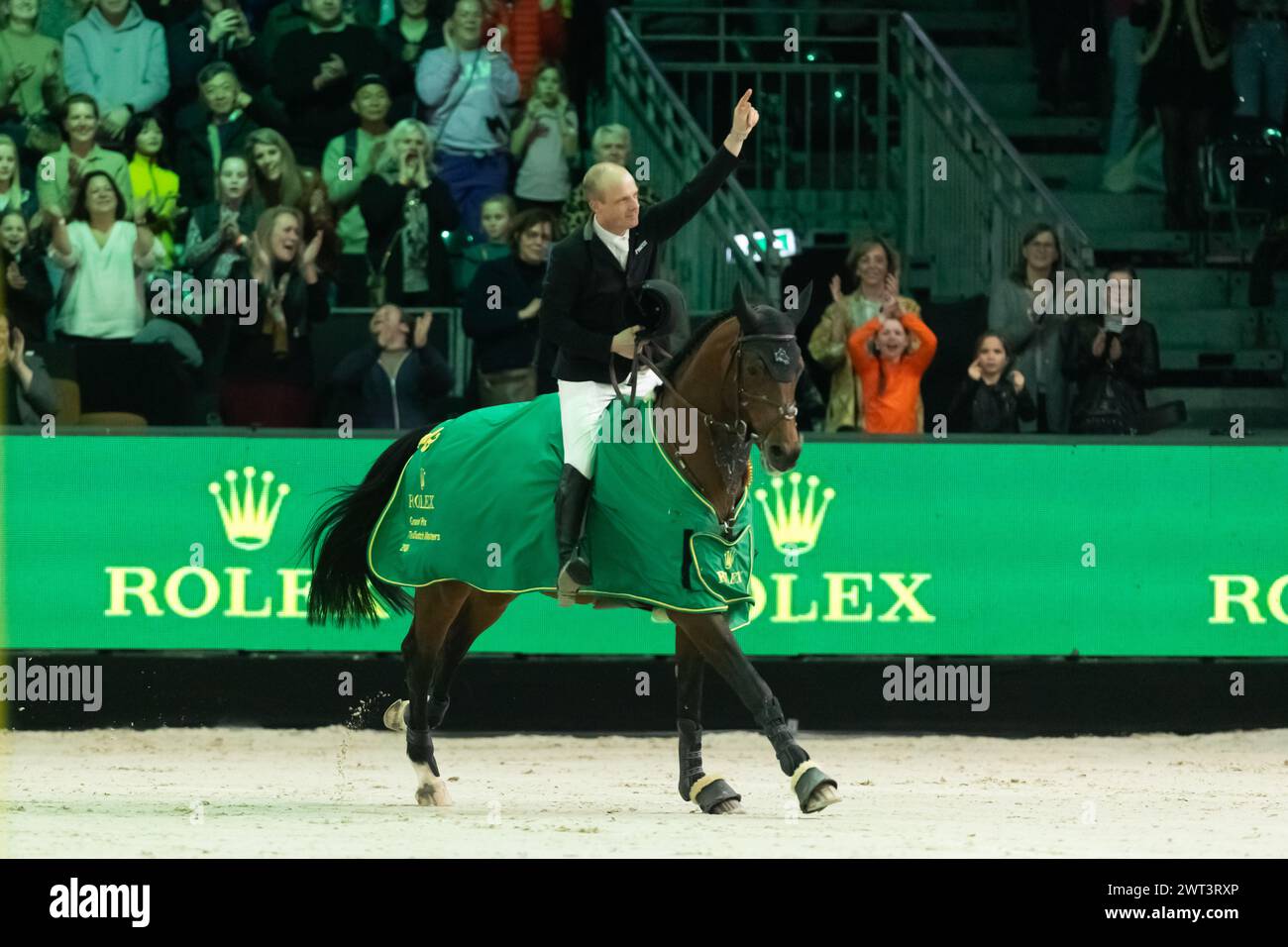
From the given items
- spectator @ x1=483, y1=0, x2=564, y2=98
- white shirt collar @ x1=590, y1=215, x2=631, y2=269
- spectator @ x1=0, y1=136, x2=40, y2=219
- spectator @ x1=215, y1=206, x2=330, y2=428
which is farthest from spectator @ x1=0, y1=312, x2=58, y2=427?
white shirt collar @ x1=590, y1=215, x2=631, y2=269

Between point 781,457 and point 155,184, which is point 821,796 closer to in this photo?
point 781,457

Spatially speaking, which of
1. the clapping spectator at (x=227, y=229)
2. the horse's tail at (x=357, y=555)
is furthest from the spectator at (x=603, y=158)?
the horse's tail at (x=357, y=555)

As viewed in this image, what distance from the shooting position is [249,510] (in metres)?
11.9

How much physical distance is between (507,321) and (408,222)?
121cm

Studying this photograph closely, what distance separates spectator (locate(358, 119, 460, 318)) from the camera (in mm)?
13289

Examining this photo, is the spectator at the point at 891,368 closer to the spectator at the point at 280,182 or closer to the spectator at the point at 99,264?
the spectator at the point at 280,182

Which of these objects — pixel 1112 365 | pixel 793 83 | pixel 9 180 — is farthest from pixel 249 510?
pixel 793 83

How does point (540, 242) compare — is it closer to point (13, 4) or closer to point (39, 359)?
point (39, 359)

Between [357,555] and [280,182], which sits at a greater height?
[280,182]

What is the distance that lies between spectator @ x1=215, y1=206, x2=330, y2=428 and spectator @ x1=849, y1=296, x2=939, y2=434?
283 centimetres

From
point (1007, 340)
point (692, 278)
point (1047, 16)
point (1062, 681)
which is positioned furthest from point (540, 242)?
point (1047, 16)

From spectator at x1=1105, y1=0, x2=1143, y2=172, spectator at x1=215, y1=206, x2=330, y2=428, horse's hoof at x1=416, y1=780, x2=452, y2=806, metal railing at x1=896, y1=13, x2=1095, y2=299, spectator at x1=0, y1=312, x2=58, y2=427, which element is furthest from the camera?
spectator at x1=1105, y1=0, x2=1143, y2=172

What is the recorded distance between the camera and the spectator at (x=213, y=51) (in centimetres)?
1419

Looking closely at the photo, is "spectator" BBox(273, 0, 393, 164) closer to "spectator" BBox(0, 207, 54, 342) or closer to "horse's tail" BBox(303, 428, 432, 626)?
"spectator" BBox(0, 207, 54, 342)
